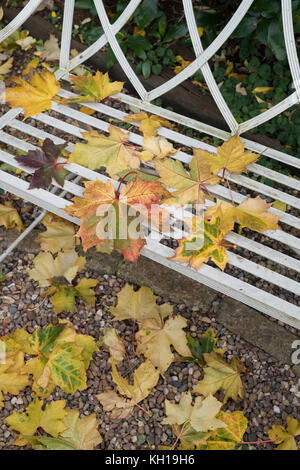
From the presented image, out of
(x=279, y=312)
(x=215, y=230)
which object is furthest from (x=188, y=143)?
(x=279, y=312)

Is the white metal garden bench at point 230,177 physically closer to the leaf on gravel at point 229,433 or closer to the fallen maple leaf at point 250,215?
the fallen maple leaf at point 250,215

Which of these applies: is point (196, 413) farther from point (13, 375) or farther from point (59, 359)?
point (13, 375)

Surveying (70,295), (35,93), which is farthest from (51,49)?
(70,295)

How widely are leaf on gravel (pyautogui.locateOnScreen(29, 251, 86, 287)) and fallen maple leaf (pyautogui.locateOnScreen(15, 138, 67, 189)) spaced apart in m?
0.47

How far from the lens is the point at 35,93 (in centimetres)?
187

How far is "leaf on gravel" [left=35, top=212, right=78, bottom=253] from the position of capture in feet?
7.11

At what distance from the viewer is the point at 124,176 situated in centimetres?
170

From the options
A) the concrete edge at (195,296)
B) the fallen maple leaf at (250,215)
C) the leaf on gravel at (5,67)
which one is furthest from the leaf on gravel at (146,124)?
the leaf on gravel at (5,67)

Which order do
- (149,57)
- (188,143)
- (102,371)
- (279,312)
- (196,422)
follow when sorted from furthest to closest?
1. (149,57)
2. (102,371)
3. (188,143)
4. (196,422)
5. (279,312)

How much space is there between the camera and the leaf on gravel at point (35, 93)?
1822 mm

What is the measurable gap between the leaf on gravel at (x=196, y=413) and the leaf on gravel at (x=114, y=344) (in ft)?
0.99

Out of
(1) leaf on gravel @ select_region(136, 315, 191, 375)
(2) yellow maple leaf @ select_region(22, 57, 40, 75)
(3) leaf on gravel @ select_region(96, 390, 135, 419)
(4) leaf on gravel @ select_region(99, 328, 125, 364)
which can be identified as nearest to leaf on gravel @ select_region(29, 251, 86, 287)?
(4) leaf on gravel @ select_region(99, 328, 125, 364)
